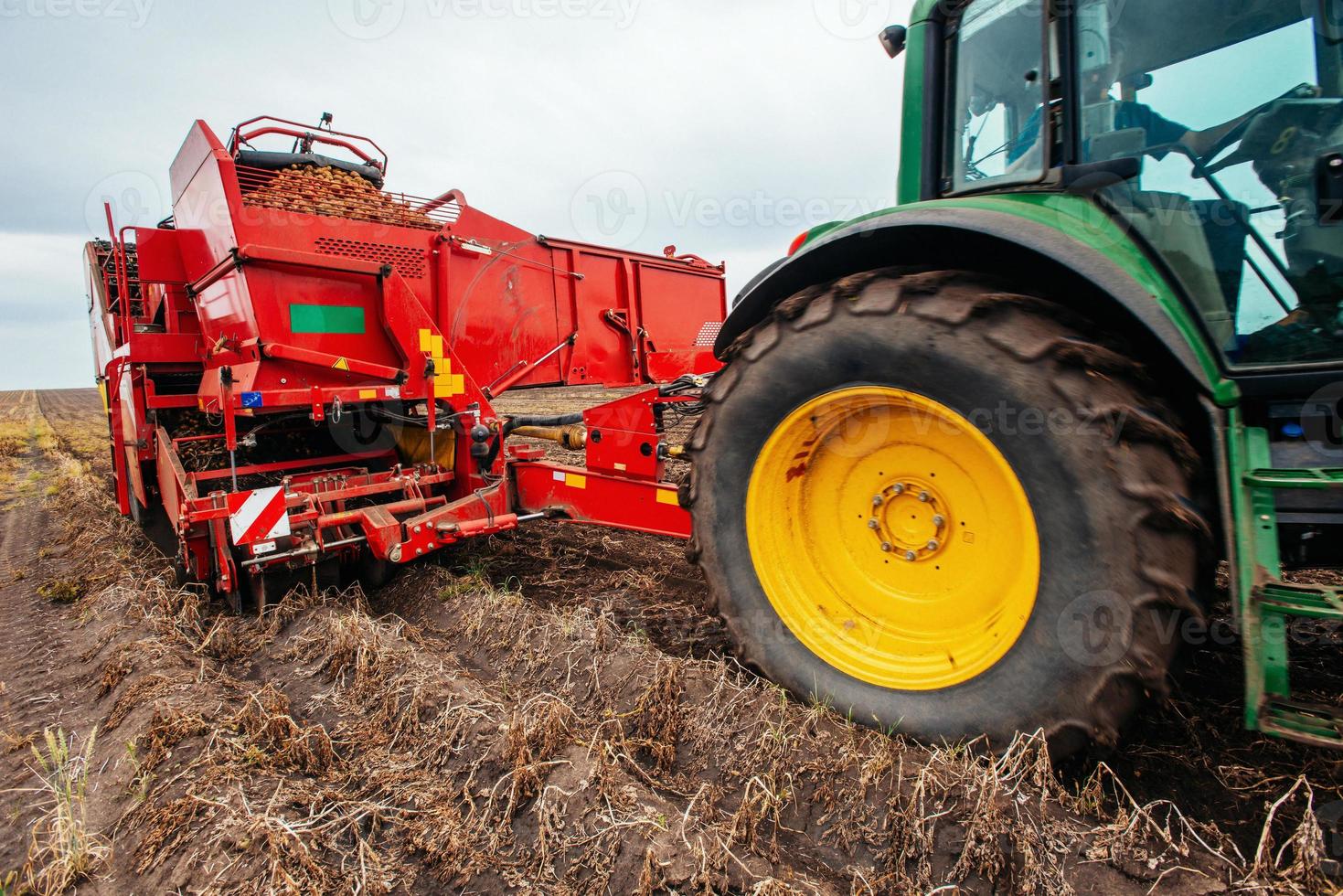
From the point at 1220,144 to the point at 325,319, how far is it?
14.0 feet

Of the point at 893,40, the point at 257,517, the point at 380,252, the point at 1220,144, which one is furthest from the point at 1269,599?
the point at 380,252

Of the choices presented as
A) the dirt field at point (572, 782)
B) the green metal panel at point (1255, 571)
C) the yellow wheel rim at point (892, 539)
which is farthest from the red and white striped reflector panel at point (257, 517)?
the green metal panel at point (1255, 571)

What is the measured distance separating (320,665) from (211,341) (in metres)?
2.53

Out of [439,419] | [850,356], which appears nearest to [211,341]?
[439,419]

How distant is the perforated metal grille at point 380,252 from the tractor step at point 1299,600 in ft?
14.8

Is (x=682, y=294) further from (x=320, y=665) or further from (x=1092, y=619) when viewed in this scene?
(x=1092, y=619)

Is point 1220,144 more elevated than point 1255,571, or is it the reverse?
point 1220,144

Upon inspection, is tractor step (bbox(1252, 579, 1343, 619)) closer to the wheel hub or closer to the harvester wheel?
the harvester wheel

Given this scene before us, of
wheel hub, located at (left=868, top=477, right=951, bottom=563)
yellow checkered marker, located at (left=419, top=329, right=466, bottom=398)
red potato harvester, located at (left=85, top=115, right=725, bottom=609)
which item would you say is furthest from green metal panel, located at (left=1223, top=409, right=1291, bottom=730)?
yellow checkered marker, located at (left=419, top=329, right=466, bottom=398)

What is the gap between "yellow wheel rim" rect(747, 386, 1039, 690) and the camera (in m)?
2.12

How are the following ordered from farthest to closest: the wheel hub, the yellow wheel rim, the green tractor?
1. the wheel hub
2. the yellow wheel rim
3. the green tractor

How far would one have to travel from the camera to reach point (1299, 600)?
1.57 m

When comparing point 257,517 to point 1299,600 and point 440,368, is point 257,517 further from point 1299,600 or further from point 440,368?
point 1299,600

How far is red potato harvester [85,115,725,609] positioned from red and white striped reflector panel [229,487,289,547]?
0.03ft
